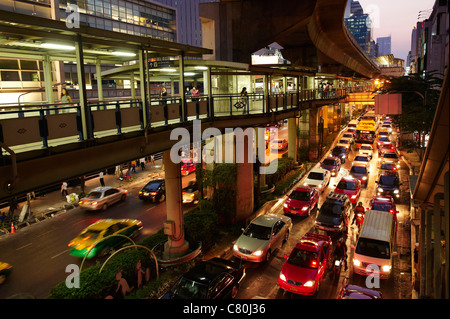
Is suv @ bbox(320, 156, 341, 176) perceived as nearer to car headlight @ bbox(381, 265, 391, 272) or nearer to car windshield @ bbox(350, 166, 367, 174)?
car windshield @ bbox(350, 166, 367, 174)

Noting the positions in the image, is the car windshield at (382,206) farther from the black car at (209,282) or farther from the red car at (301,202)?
the black car at (209,282)

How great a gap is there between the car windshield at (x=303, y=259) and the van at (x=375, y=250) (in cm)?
185

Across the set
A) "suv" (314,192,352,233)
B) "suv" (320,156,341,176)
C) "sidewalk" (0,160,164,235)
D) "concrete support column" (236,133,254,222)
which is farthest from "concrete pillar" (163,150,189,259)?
"suv" (320,156,341,176)

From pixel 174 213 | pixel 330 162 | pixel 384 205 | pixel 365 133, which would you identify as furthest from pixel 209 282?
pixel 365 133

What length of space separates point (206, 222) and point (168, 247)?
2.21m

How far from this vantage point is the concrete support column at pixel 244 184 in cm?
1855

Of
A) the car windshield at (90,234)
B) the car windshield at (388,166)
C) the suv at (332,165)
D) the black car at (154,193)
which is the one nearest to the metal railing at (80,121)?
the car windshield at (90,234)

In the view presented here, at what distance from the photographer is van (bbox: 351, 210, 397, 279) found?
12.1 metres

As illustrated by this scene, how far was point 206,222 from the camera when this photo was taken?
15.6 metres

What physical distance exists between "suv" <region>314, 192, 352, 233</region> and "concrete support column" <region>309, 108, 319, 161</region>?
17.9 metres

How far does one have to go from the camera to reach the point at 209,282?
1025 centimetres

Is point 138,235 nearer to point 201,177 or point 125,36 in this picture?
point 201,177
